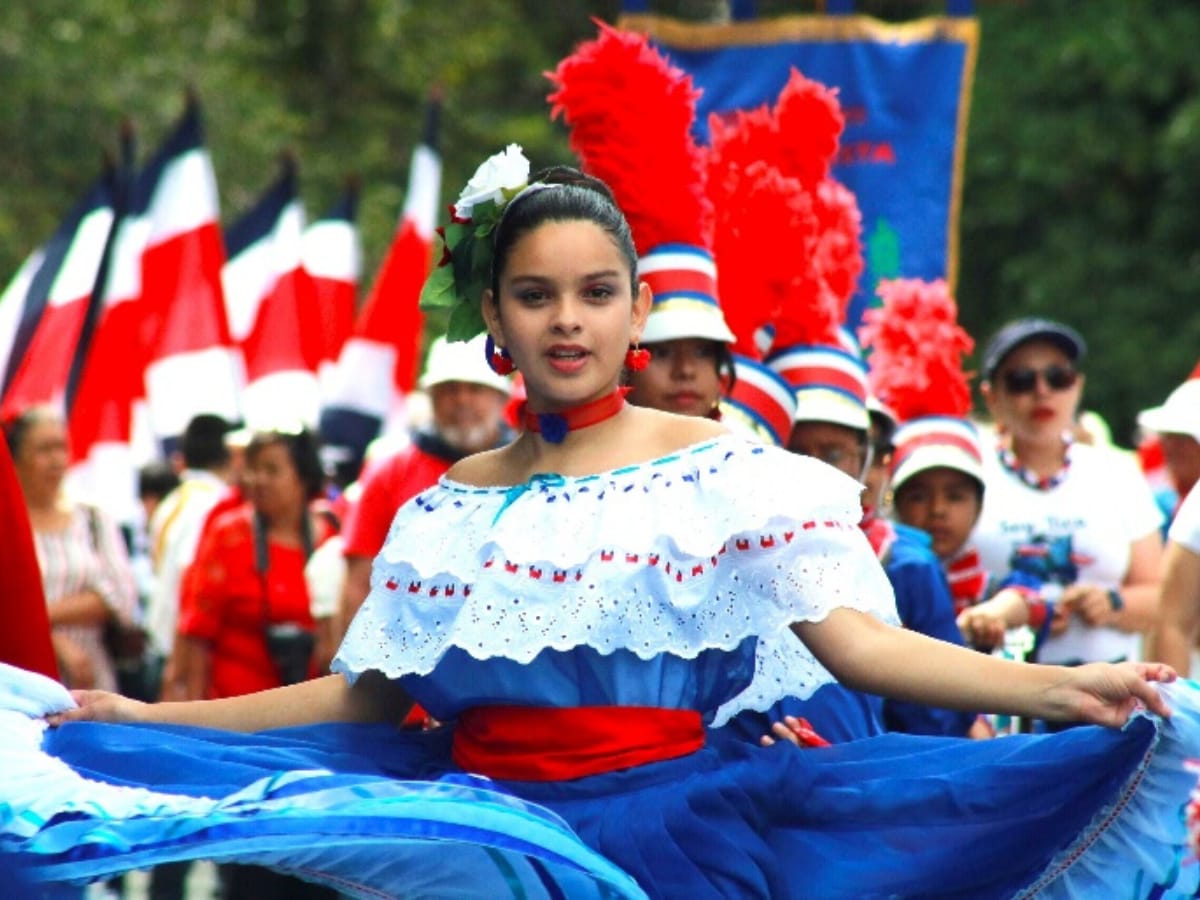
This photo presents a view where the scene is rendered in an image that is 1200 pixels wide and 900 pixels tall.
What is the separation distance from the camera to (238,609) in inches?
343

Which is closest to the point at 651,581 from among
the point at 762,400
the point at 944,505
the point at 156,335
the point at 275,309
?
the point at 762,400

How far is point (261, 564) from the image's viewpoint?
8781mm

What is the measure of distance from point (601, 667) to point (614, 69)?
2.07 metres

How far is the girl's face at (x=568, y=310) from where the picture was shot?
13.1 ft

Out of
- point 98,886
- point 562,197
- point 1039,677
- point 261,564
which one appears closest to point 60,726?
point 98,886

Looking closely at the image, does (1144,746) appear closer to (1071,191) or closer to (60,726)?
(60,726)

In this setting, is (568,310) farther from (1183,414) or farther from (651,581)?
(1183,414)

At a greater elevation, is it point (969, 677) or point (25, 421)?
point (25, 421)

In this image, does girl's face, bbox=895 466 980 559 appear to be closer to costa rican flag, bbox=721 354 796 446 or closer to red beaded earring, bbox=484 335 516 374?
costa rican flag, bbox=721 354 796 446

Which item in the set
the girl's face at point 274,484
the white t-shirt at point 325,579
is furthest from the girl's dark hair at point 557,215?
the girl's face at point 274,484

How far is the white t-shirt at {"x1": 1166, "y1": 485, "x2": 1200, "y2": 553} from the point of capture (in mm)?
6031

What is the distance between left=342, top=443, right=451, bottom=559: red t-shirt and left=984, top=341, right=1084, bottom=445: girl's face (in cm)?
179

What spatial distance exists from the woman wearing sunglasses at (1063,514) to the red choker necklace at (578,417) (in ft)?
10.9

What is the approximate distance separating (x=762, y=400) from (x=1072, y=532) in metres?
1.93
